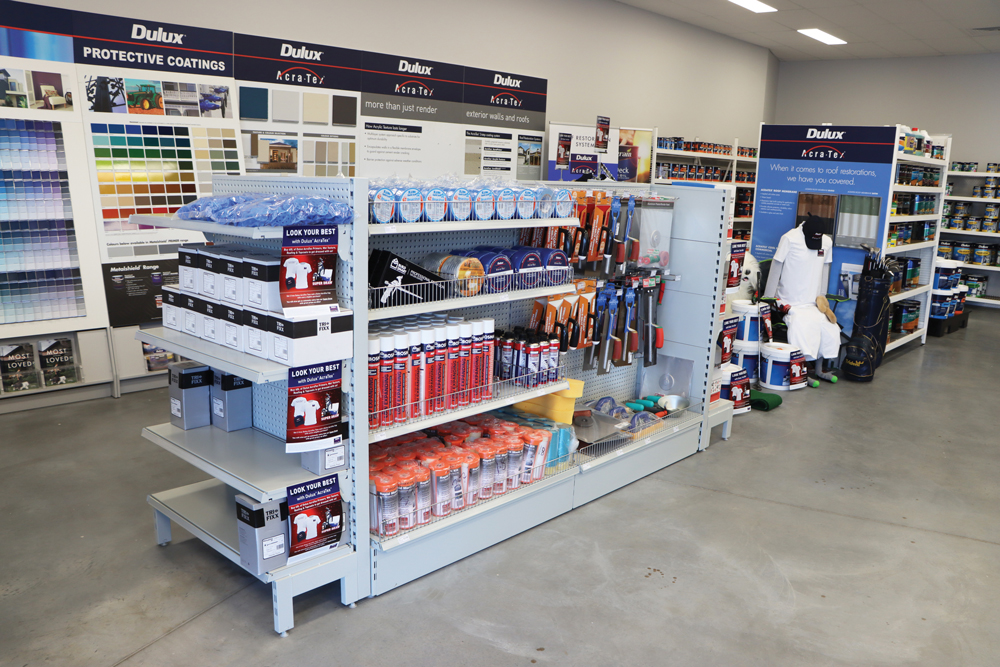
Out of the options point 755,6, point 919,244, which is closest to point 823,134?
point 919,244

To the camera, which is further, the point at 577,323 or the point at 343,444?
the point at 577,323

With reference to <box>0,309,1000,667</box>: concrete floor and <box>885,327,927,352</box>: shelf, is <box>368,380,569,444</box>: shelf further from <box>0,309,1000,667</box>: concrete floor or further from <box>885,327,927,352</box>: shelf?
<box>885,327,927,352</box>: shelf

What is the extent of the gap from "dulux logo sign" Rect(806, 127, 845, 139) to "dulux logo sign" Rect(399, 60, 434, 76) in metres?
3.76

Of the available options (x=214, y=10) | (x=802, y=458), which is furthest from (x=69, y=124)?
(x=802, y=458)

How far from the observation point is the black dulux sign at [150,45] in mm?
4988

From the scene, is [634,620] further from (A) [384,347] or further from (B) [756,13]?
(B) [756,13]

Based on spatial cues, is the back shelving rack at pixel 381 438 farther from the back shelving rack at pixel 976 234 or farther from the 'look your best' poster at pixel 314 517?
the back shelving rack at pixel 976 234

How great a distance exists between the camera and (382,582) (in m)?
2.89

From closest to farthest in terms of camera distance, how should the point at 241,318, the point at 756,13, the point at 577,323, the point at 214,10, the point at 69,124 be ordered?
1. the point at 241,318
2. the point at 577,323
3. the point at 69,124
4. the point at 214,10
5. the point at 756,13

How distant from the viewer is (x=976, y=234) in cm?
1091

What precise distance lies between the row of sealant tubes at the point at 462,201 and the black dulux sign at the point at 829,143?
4.53 m

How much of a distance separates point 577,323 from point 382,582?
1640mm

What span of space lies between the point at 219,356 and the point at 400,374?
0.70 metres

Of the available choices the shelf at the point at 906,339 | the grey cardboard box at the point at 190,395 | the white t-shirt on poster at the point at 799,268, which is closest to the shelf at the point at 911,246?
the white t-shirt on poster at the point at 799,268
